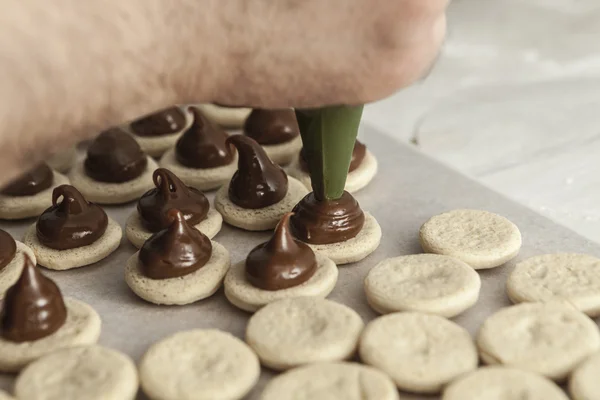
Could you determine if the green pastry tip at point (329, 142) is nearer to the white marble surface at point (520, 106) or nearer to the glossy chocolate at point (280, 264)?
the glossy chocolate at point (280, 264)

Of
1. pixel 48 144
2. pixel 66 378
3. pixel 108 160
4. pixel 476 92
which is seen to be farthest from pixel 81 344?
pixel 476 92

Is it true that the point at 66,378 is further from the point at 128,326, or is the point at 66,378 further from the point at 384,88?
the point at 384,88

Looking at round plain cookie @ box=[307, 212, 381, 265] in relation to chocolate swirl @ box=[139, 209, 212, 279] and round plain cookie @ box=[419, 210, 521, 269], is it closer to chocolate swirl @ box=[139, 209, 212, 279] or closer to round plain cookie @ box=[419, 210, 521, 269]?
round plain cookie @ box=[419, 210, 521, 269]

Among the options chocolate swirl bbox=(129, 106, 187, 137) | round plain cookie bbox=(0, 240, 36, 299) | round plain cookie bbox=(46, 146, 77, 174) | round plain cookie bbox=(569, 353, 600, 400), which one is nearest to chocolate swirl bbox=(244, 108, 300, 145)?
chocolate swirl bbox=(129, 106, 187, 137)

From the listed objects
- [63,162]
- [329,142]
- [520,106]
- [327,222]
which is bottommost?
[520,106]

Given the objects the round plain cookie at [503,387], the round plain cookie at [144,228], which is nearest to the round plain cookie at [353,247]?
the round plain cookie at [144,228]

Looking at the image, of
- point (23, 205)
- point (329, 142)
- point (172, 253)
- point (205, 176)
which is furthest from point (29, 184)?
point (329, 142)

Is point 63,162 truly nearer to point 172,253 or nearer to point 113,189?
point 113,189
